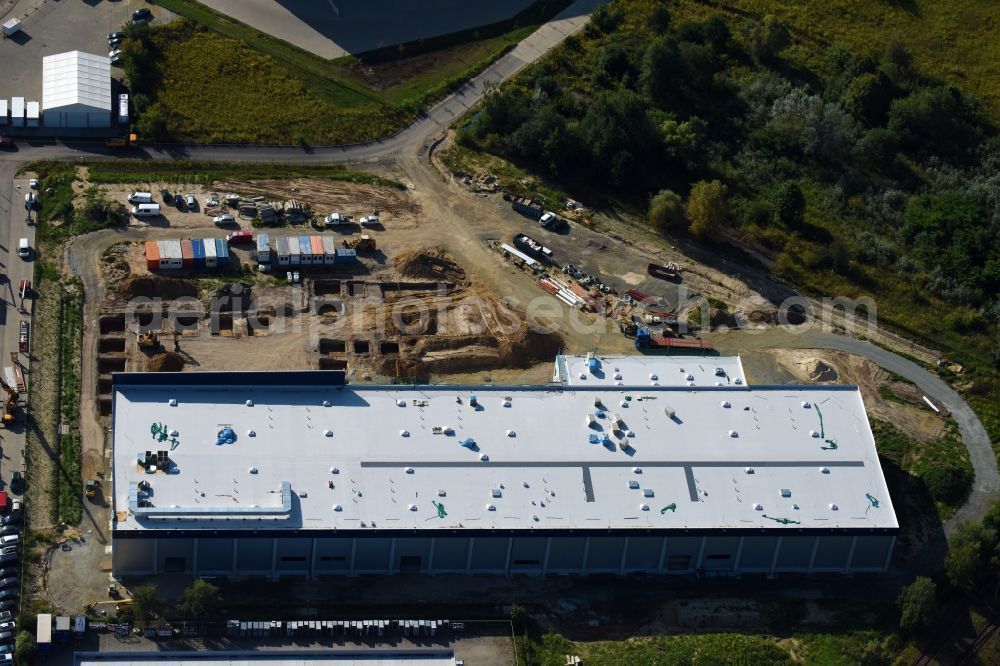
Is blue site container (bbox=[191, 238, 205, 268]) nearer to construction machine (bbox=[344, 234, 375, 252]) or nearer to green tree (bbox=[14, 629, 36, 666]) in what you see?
construction machine (bbox=[344, 234, 375, 252])

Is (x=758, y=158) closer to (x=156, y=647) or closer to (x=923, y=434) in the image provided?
(x=923, y=434)

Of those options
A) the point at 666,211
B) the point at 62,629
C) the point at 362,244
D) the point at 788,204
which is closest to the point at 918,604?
the point at 666,211

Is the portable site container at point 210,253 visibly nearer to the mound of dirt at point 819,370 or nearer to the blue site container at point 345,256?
the blue site container at point 345,256

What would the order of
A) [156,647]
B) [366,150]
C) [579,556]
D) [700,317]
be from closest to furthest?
1. [156,647]
2. [579,556]
3. [700,317]
4. [366,150]

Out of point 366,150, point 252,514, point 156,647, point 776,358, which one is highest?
point 366,150

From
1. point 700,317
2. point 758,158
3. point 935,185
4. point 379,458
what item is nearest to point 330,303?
point 379,458
